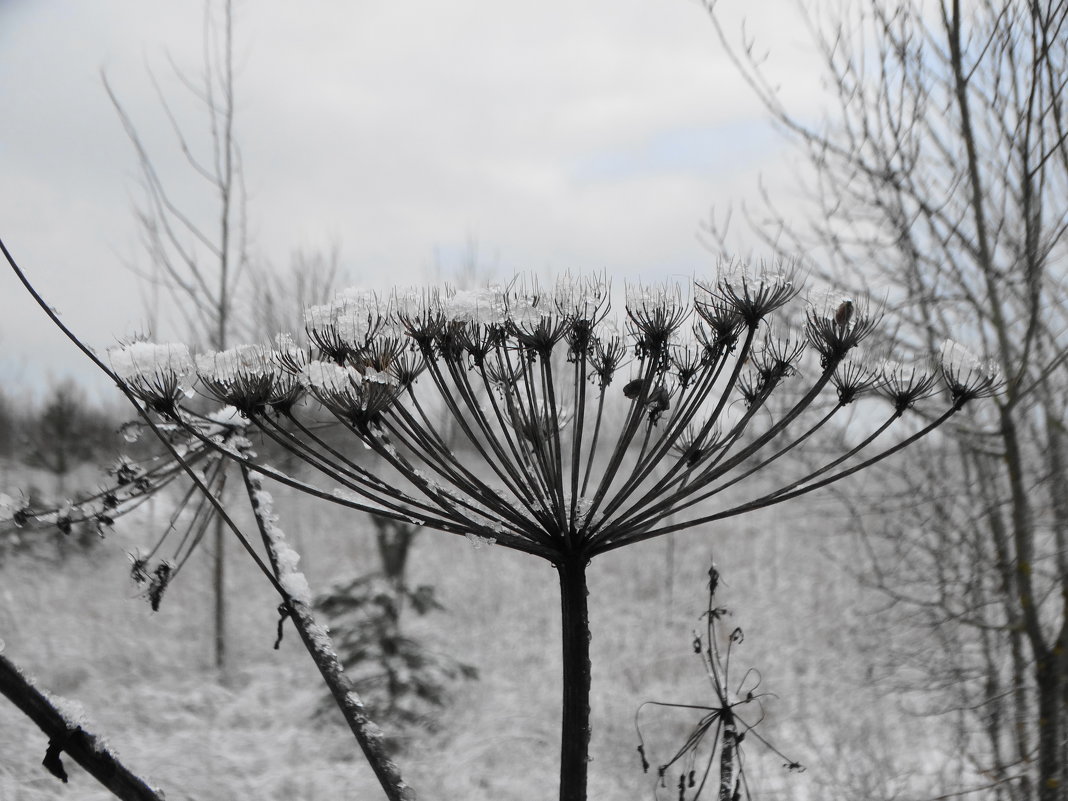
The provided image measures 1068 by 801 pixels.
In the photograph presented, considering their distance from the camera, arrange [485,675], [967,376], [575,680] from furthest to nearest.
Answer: [485,675]
[967,376]
[575,680]

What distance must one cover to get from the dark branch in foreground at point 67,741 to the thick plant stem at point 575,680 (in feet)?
3.35

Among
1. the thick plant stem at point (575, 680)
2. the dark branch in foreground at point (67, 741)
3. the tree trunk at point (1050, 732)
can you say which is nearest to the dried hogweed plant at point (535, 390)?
the thick plant stem at point (575, 680)

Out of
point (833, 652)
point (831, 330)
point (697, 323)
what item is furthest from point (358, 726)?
point (833, 652)

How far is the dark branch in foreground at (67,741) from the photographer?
2.04 m

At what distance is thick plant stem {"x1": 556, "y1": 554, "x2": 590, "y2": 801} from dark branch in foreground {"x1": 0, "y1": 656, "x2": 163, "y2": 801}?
1.02 m

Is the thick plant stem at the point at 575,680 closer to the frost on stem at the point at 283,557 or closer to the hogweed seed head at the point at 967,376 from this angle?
the frost on stem at the point at 283,557

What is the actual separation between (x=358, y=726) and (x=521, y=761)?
974cm

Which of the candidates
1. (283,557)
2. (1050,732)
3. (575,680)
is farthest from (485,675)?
(575,680)

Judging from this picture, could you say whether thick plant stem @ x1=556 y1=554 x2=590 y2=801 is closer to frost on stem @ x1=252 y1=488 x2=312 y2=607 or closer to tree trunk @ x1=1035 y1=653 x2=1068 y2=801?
frost on stem @ x1=252 y1=488 x2=312 y2=607

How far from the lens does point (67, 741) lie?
205 cm

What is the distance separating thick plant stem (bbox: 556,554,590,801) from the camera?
219 centimetres

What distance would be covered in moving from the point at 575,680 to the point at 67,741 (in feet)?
3.97

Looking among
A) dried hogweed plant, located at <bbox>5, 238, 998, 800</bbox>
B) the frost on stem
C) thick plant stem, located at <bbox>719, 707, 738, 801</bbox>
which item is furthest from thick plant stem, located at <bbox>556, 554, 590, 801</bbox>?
the frost on stem

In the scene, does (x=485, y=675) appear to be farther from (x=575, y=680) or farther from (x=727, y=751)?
(x=575, y=680)
